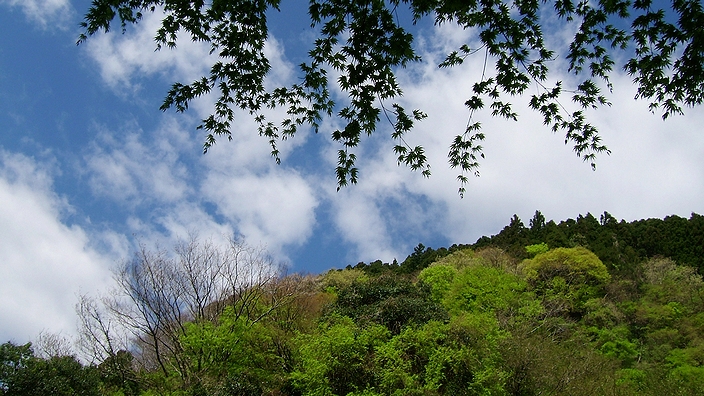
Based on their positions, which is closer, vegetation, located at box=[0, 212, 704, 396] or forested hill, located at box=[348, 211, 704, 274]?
vegetation, located at box=[0, 212, 704, 396]

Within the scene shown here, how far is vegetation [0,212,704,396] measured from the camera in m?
12.0

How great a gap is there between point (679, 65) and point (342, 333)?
10327 mm

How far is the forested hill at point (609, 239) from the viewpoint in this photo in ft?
101

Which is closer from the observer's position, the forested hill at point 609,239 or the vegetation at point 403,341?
the vegetation at point 403,341

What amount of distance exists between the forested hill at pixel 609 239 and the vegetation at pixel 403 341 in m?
4.96

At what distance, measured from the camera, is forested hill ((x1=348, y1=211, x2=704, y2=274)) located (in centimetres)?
3091

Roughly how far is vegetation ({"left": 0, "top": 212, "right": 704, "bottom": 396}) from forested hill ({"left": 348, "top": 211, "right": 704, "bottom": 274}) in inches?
195

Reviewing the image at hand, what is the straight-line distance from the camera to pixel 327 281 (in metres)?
27.8

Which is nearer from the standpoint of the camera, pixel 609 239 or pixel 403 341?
pixel 403 341

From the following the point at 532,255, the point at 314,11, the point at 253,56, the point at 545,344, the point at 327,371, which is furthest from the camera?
the point at 532,255

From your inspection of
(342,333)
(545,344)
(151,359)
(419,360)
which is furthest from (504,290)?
(151,359)

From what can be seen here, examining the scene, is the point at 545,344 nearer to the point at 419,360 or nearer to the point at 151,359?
the point at 419,360

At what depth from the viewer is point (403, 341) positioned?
41.8 feet

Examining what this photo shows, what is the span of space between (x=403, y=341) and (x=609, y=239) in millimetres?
27993
